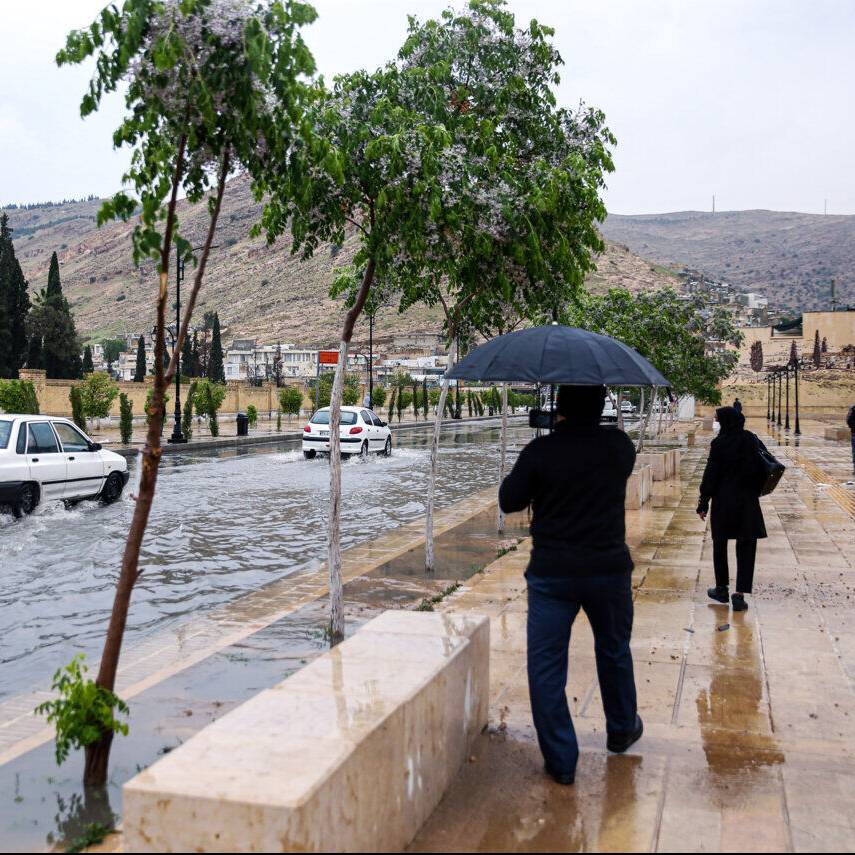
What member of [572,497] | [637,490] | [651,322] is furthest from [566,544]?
[651,322]

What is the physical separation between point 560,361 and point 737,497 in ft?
12.7

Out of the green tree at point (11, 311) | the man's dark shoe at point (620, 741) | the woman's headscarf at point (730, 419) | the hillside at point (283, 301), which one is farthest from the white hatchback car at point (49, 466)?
the hillside at point (283, 301)

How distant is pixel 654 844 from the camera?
362 centimetres

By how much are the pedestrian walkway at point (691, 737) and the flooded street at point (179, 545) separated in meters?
2.84

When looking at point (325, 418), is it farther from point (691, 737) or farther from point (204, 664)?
point (691, 737)

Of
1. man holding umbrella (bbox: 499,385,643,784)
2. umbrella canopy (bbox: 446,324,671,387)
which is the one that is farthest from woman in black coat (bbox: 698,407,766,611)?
man holding umbrella (bbox: 499,385,643,784)

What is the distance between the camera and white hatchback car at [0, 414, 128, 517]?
45.0 ft

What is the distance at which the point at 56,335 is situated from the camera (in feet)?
224

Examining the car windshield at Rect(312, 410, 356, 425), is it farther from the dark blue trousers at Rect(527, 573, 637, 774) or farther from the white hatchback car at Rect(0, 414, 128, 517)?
the dark blue trousers at Rect(527, 573, 637, 774)

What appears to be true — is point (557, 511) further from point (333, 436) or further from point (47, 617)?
point (47, 617)

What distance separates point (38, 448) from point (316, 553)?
5.36 m

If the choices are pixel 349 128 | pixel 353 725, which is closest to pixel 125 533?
pixel 349 128

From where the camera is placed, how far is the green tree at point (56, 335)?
221 ft

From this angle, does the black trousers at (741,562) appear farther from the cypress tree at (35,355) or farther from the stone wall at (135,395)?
the cypress tree at (35,355)
